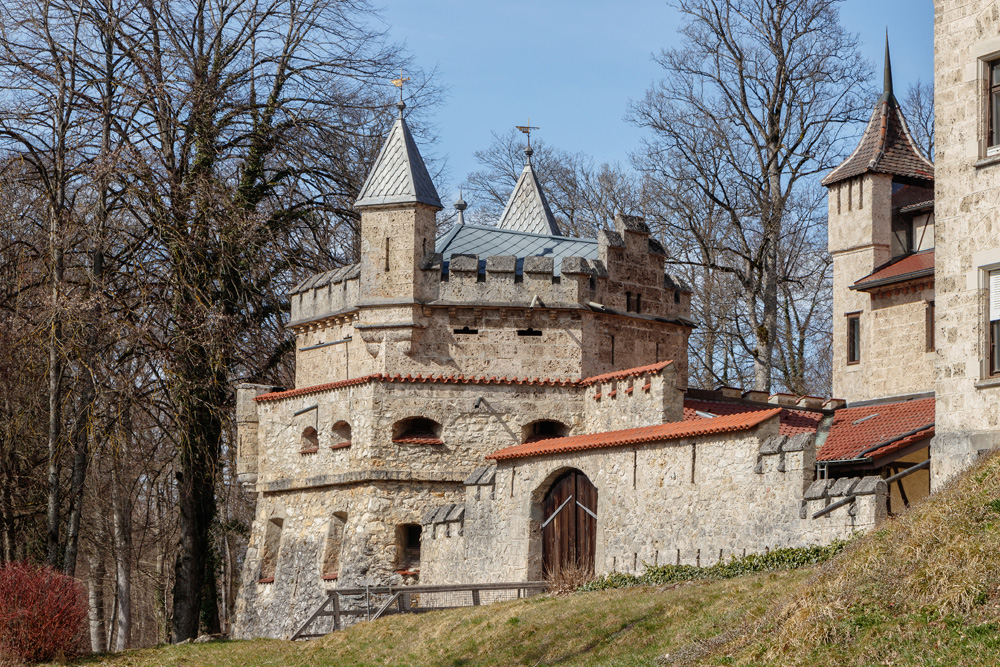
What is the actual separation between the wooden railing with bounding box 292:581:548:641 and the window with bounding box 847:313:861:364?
10.7 meters

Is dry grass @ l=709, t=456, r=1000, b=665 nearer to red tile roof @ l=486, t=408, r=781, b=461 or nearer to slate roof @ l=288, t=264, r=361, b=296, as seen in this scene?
red tile roof @ l=486, t=408, r=781, b=461

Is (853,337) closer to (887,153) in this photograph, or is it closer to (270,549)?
(887,153)

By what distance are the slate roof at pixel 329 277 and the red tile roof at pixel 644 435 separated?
14.5 ft

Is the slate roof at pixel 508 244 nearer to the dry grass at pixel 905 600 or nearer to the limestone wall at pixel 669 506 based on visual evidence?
the limestone wall at pixel 669 506

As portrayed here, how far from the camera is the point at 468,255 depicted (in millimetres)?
23406

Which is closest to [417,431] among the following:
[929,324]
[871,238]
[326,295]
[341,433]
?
[341,433]

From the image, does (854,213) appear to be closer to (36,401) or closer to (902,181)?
(902,181)

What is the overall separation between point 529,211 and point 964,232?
12.7m

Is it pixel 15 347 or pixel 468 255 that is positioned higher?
pixel 468 255

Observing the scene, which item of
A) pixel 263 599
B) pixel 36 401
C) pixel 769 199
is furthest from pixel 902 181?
pixel 36 401

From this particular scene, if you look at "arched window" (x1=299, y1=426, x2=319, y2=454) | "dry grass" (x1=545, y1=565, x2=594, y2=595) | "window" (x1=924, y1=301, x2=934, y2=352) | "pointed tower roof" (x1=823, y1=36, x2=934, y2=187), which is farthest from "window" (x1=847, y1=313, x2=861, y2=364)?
"arched window" (x1=299, y1=426, x2=319, y2=454)

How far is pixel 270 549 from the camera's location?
25.2 meters

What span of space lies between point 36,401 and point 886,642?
16.4 metres

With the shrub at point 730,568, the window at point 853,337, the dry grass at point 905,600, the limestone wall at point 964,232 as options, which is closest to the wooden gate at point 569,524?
the shrub at point 730,568
